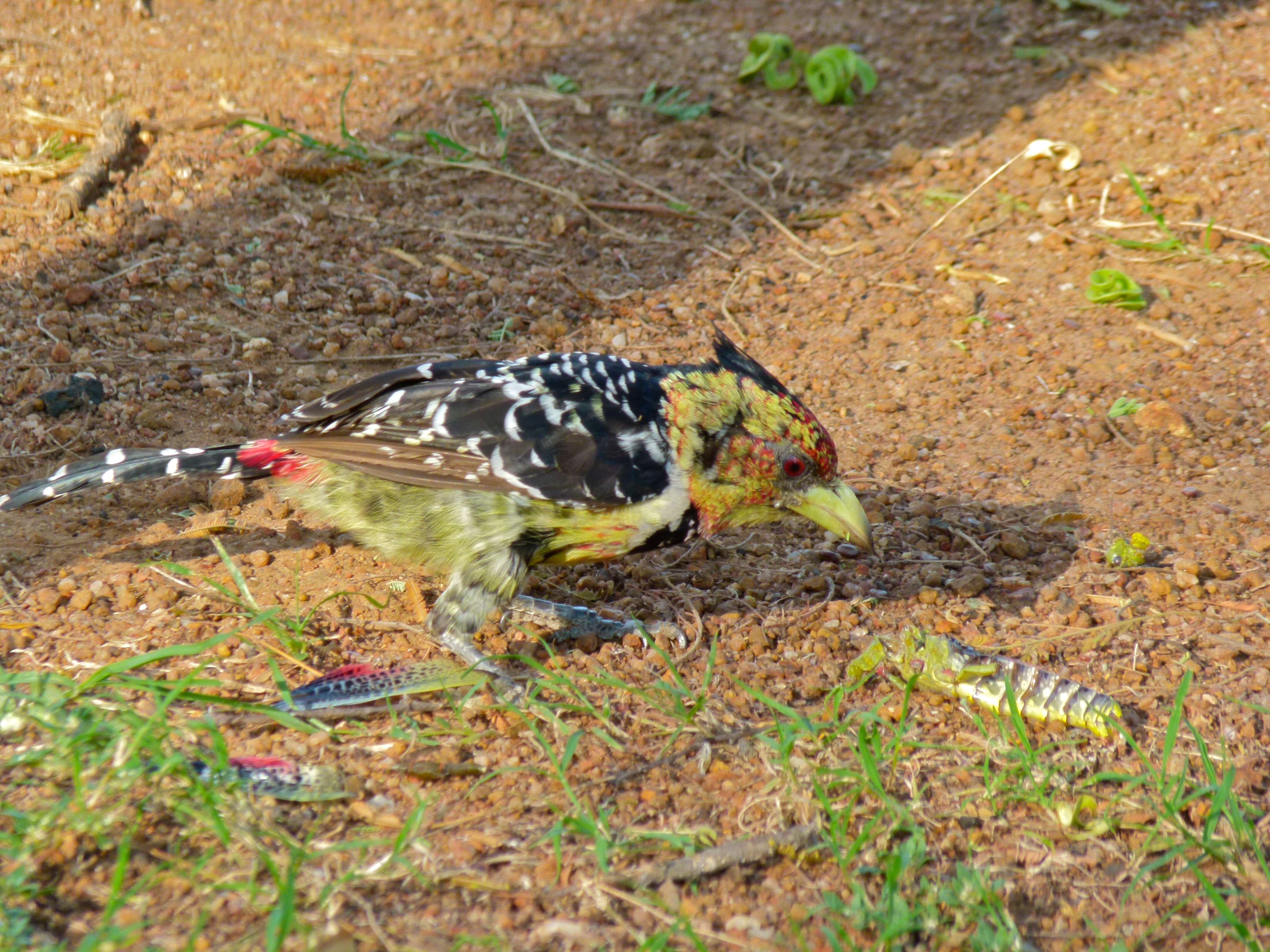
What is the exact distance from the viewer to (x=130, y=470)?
337cm

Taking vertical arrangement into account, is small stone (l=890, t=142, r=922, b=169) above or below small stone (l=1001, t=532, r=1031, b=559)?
above

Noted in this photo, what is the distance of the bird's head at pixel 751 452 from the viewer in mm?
3461

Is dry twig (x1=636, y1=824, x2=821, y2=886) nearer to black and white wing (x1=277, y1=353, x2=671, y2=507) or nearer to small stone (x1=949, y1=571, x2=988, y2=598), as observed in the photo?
black and white wing (x1=277, y1=353, x2=671, y2=507)

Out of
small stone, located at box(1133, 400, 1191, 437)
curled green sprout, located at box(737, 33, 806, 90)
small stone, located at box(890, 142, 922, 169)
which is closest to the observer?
small stone, located at box(1133, 400, 1191, 437)

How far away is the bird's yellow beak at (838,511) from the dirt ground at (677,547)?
23 cm

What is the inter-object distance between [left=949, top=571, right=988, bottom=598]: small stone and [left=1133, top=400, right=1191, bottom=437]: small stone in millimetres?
1147

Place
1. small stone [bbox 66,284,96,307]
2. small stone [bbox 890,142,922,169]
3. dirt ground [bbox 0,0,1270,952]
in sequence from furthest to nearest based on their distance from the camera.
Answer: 1. small stone [bbox 890,142,922,169]
2. small stone [bbox 66,284,96,307]
3. dirt ground [bbox 0,0,1270,952]

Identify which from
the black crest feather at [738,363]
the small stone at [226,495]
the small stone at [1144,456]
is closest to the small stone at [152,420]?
the small stone at [226,495]

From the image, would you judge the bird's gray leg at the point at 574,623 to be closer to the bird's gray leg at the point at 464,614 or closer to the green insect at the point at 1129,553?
the bird's gray leg at the point at 464,614

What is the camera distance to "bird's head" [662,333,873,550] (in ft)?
11.4

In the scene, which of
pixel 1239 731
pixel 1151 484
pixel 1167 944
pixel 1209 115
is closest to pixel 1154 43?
pixel 1209 115

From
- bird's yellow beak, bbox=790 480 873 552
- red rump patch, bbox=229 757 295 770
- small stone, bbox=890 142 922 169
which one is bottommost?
small stone, bbox=890 142 922 169

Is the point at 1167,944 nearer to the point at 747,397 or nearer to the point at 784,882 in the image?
the point at 784,882

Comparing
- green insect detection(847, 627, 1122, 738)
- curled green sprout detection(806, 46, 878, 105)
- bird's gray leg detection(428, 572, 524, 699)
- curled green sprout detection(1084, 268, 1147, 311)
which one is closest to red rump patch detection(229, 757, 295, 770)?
bird's gray leg detection(428, 572, 524, 699)
